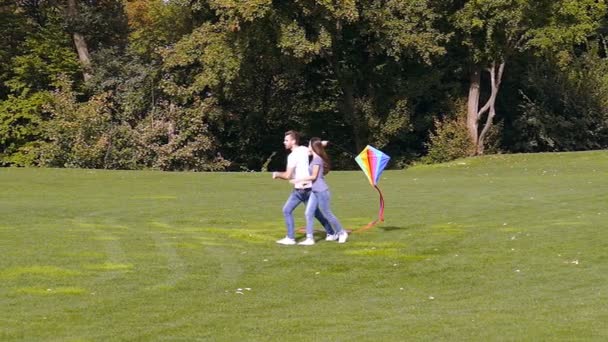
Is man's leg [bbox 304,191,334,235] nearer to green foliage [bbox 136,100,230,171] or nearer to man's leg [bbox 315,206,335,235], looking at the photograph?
man's leg [bbox 315,206,335,235]

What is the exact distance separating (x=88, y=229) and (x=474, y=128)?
117 feet

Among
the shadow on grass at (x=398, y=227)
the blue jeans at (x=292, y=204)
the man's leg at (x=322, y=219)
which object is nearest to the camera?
the blue jeans at (x=292, y=204)

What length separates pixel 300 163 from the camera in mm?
18125

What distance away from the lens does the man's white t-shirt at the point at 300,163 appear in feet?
59.3

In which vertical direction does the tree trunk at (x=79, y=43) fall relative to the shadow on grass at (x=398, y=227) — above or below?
above

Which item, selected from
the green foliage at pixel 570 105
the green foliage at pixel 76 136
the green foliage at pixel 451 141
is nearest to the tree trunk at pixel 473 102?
the green foliage at pixel 451 141

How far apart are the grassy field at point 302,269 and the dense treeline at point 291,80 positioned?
21027 millimetres

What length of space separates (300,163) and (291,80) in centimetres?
3921

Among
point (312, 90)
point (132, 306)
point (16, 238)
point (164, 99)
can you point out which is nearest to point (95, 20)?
point (164, 99)

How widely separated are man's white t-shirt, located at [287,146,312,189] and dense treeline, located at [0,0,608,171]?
2879cm

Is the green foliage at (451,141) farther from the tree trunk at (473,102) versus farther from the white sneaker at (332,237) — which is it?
the white sneaker at (332,237)

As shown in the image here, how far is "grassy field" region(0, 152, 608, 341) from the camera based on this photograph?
11508 millimetres

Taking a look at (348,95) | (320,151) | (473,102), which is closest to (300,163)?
(320,151)

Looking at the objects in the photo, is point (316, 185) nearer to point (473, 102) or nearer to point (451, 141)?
point (451, 141)
